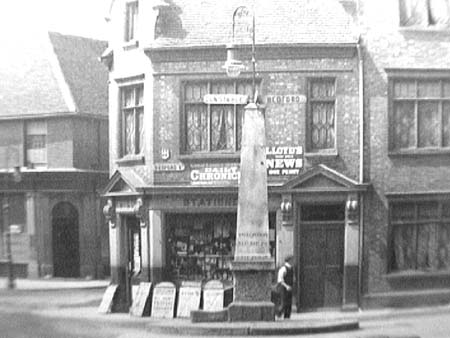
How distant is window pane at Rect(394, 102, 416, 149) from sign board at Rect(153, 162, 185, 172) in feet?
17.6

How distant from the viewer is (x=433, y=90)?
78.5 feet

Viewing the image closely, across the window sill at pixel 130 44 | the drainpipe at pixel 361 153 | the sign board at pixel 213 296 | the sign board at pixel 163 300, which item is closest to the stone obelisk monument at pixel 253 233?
the sign board at pixel 213 296

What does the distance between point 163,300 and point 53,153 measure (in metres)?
6.95

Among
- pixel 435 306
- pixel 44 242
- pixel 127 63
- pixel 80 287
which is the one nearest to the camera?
pixel 435 306

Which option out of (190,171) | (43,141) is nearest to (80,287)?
(43,141)

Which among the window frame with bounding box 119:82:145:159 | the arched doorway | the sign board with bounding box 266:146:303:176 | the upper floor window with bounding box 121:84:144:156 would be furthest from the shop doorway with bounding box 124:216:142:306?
the arched doorway

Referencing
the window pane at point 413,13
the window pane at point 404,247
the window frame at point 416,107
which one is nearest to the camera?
the window pane at point 413,13

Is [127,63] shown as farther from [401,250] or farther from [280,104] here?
[401,250]

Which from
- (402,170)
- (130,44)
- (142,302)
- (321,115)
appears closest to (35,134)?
(130,44)

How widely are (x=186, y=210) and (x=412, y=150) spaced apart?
18.9ft

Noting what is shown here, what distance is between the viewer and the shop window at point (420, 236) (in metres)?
24.1

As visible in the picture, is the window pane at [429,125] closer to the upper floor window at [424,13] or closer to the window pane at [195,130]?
the upper floor window at [424,13]

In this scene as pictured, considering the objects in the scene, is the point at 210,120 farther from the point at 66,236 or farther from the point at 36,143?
the point at 66,236

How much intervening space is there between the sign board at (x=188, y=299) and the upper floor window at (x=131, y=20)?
22.5 feet
